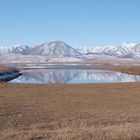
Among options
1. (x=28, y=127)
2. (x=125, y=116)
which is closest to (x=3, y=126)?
(x=28, y=127)

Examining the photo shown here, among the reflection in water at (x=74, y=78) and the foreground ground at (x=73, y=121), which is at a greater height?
the foreground ground at (x=73, y=121)

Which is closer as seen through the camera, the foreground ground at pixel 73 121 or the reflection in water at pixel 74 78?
the foreground ground at pixel 73 121

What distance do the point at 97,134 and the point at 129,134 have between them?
1.21 m

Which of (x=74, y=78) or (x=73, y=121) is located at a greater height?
(x=73, y=121)

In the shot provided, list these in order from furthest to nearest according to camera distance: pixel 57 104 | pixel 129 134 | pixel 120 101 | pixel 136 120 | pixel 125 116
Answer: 1. pixel 120 101
2. pixel 57 104
3. pixel 125 116
4. pixel 136 120
5. pixel 129 134

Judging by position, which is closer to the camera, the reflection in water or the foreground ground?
the foreground ground

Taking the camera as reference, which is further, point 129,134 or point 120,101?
point 120,101

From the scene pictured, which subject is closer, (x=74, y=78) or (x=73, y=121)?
(x=73, y=121)

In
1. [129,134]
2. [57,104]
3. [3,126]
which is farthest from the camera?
[57,104]

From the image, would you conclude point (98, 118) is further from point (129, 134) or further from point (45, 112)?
point (129, 134)

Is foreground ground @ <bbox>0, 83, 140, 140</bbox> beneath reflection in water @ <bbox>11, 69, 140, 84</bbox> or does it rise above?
above

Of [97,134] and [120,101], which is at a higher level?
[97,134]

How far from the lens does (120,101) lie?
1275 inches

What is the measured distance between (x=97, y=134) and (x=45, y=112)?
416 inches
